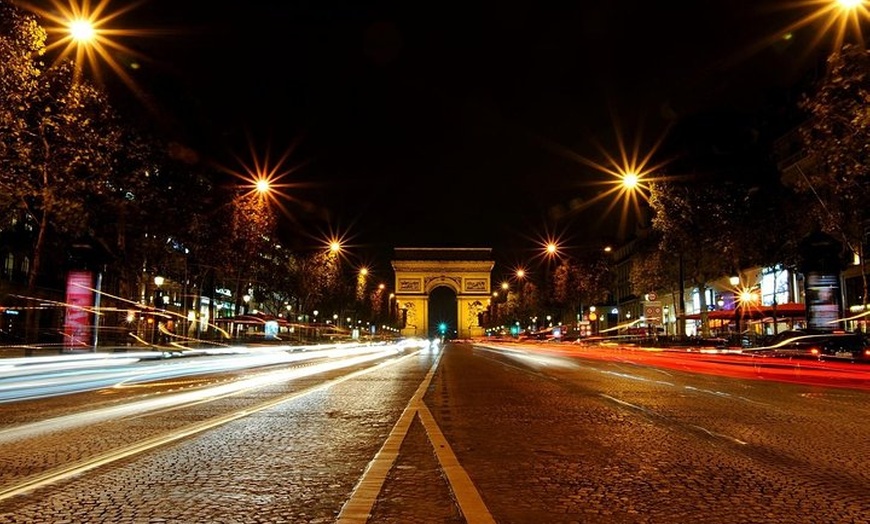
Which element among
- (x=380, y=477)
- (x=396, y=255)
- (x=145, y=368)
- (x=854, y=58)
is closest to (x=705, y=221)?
(x=854, y=58)

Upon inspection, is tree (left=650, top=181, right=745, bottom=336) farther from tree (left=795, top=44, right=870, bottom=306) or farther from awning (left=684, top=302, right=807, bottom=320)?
tree (left=795, top=44, right=870, bottom=306)

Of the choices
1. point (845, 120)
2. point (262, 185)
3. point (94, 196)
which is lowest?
point (845, 120)

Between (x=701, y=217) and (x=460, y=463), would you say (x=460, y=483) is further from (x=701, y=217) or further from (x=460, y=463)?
(x=701, y=217)

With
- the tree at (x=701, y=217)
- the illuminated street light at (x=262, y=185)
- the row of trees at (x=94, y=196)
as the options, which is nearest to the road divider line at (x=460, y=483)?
the row of trees at (x=94, y=196)

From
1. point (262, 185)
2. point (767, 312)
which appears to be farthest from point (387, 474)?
point (767, 312)

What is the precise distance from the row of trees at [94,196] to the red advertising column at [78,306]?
53.5 inches

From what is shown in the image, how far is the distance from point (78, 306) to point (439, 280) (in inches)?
4340

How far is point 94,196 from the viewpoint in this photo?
3027cm

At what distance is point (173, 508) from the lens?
5055 mm

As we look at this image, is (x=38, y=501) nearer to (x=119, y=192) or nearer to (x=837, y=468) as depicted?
(x=837, y=468)

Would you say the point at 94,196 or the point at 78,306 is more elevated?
the point at 94,196

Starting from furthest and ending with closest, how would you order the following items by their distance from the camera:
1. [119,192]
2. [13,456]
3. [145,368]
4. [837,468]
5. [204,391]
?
[119,192], [145,368], [204,391], [13,456], [837,468]

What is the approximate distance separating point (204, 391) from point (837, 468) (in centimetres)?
1189

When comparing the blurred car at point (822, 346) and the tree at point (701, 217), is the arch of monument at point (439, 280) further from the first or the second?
the blurred car at point (822, 346)
